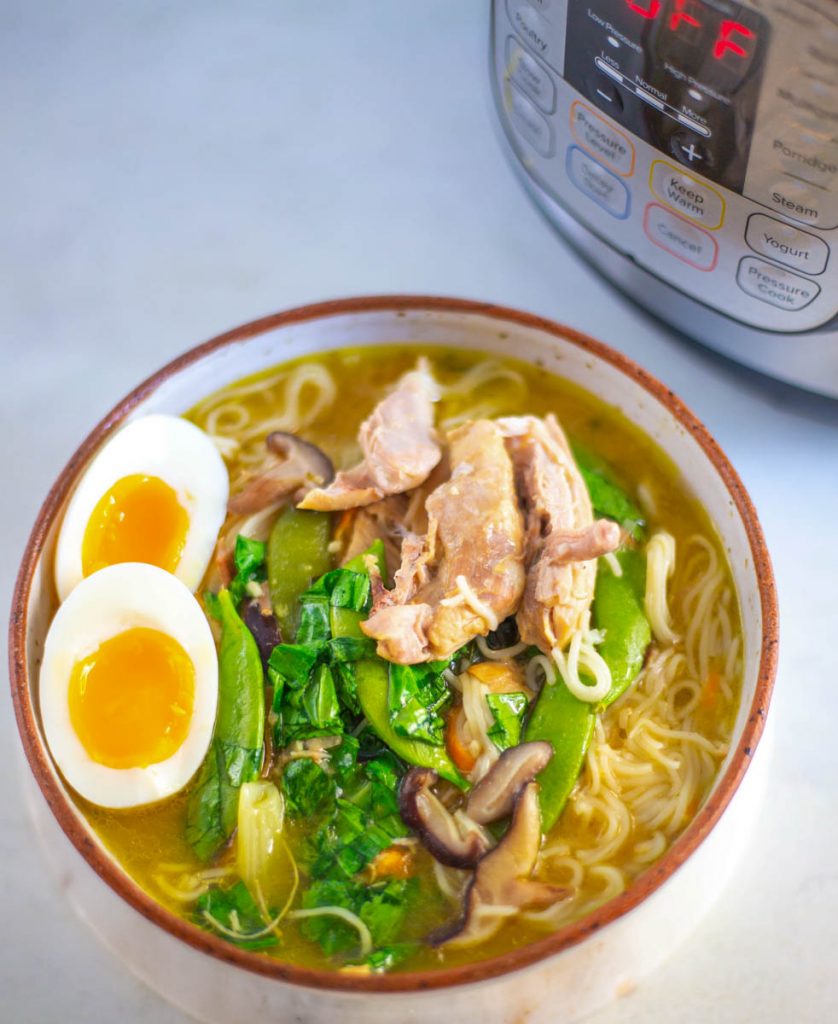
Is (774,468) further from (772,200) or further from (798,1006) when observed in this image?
(798,1006)

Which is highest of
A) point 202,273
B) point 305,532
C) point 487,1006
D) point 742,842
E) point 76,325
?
point 202,273

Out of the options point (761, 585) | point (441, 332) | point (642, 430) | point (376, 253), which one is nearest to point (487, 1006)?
point (761, 585)

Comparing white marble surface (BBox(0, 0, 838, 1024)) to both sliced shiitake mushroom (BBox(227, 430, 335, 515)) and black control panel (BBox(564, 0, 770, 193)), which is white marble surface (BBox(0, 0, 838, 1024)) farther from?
black control panel (BBox(564, 0, 770, 193))

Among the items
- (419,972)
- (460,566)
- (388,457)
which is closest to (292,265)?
(388,457)

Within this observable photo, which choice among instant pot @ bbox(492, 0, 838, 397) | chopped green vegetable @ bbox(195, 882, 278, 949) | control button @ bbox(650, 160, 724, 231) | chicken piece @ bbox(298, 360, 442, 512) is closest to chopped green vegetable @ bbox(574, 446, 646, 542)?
chicken piece @ bbox(298, 360, 442, 512)

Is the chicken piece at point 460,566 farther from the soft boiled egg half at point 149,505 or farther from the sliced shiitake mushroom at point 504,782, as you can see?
the soft boiled egg half at point 149,505
